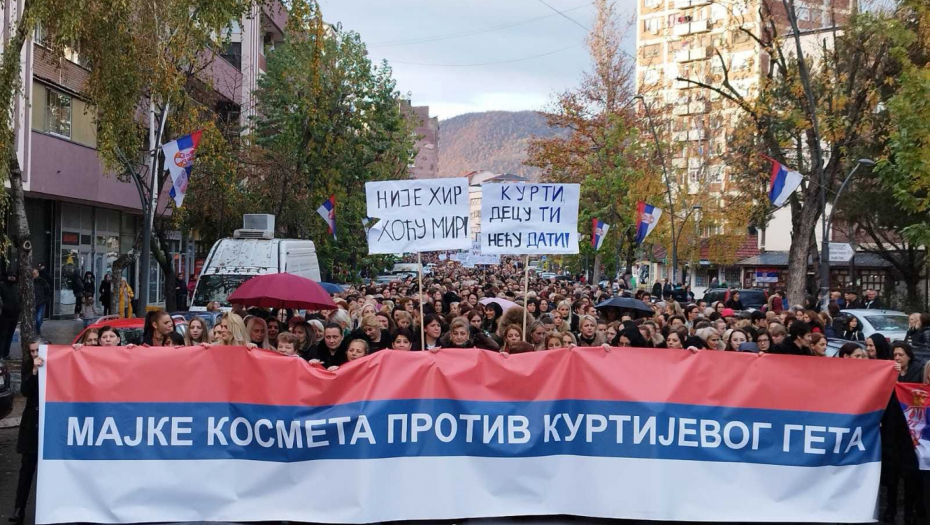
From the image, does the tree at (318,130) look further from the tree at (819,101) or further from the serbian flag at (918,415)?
the serbian flag at (918,415)

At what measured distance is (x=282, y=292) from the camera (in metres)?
12.9

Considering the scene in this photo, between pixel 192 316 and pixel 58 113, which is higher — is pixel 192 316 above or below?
below

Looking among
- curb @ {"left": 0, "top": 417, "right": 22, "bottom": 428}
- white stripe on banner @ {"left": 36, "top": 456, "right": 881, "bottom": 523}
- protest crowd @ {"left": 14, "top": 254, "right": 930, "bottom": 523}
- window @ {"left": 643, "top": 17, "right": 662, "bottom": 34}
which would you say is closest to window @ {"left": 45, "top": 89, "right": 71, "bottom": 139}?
protest crowd @ {"left": 14, "top": 254, "right": 930, "bottom": 523}

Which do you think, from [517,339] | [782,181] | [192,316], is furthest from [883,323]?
[517,339]

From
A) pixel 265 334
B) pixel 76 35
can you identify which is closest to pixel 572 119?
pixel 76 35

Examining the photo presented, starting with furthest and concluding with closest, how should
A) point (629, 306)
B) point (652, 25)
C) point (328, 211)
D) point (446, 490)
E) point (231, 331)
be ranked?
1. point (652, 25)
2. point (328, 211)
3. point (629, 306)
4. point (231, 331)
5. point (446, 490)

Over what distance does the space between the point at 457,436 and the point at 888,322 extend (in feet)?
52.5

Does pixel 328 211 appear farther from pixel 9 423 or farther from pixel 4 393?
pixel 4 393

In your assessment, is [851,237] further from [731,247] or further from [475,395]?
[475,395]

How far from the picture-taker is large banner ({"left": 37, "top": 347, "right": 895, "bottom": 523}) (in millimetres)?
8016

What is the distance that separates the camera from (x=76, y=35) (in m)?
14.8

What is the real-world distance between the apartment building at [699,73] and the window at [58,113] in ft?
57.1

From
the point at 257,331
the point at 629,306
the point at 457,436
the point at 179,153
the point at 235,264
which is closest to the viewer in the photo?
the point at 457,436

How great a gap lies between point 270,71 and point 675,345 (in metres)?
31.4
